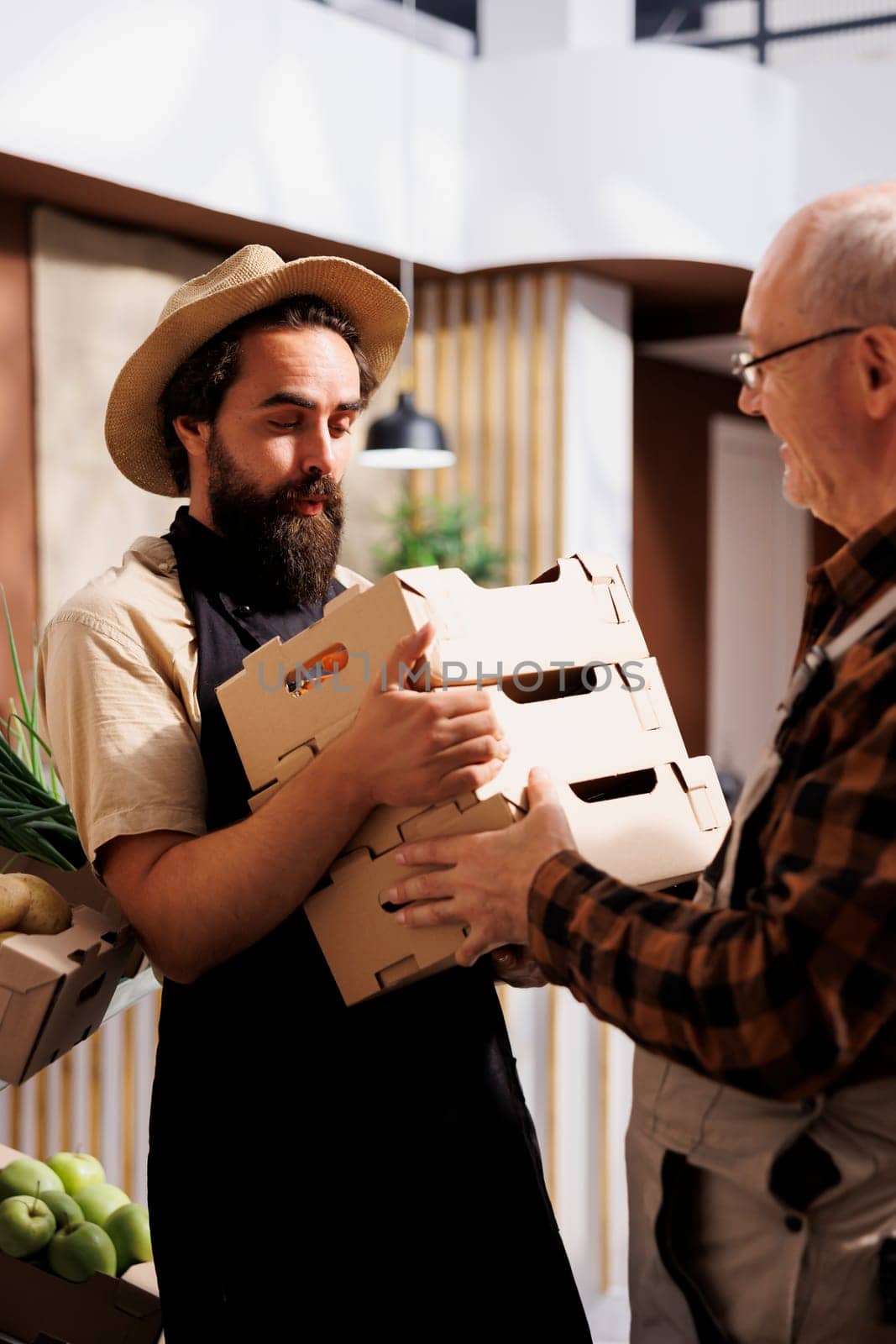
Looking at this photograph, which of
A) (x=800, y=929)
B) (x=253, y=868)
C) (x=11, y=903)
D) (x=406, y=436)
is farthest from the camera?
(x=406, y=436)

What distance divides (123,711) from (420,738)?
1.12ft

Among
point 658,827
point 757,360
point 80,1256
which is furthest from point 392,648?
point 80,1256

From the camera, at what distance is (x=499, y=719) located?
133cm

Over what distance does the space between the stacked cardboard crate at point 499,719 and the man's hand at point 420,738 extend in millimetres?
18

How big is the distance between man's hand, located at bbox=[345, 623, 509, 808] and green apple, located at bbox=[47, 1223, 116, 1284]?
0.98 metres

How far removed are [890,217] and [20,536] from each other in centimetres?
401

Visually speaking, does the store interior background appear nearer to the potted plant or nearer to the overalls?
the potted plant

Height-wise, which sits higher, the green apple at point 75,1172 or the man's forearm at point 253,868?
the man's forearm at point 253,868

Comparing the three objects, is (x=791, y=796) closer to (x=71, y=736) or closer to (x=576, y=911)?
(x=576, y=911)

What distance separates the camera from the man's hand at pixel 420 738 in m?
1.27

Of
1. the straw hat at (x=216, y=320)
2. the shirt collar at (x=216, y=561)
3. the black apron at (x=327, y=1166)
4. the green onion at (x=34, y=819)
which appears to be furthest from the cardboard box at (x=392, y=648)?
the straw hat at (x=216, y=320)

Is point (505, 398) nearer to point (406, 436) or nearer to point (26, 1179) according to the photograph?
point (406, 436)

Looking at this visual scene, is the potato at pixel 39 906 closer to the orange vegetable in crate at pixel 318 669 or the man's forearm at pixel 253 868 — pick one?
the man's forearm at pixel 253 868

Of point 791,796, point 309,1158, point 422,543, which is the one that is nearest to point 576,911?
point 791,796
